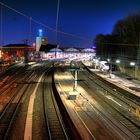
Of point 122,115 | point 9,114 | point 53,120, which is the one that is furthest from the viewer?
point 122,115

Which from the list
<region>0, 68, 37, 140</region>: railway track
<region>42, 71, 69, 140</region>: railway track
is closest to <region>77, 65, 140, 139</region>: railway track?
<region>42, 71, 69, 140</region>: railway track

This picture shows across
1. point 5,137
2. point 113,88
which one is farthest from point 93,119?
point 113,88

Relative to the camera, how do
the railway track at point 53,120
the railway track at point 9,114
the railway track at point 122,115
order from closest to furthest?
the railway track at point 53,120
the railway track at point 9,114
the railway track at point 122,115

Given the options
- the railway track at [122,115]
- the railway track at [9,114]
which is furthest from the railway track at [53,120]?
the railway track at [122,115]

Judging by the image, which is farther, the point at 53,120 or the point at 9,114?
the point at 9,114

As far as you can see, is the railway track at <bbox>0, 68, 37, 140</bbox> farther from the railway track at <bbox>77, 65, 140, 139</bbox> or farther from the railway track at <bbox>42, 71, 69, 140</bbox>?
the railway track at <bbox>77, 65, 140, 139</bbox>

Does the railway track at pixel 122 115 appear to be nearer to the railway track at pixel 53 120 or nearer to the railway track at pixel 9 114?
the railway track at pixel 53 120

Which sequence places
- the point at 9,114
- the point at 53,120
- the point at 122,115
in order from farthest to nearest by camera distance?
the point at 122,115, the point at 9,114, the point at 53,120

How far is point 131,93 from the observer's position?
31.3m

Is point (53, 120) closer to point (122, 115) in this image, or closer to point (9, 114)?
point (9, 114)

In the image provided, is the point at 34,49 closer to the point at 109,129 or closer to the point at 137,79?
the point at 137,79

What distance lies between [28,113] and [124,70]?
3764 centimetres

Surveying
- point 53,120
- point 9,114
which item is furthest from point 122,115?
point 9,114

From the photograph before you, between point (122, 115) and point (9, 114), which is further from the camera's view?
point (122, 115)
